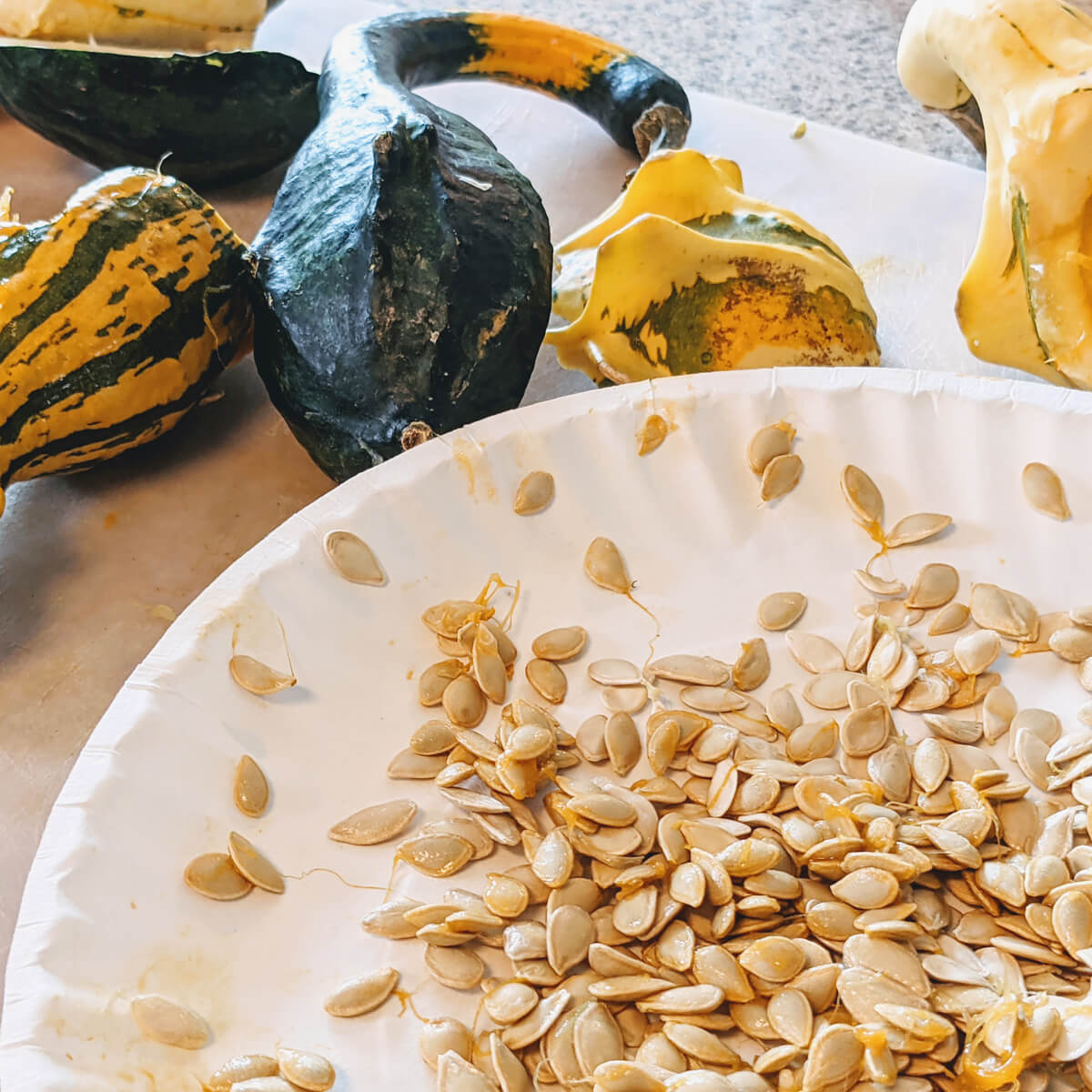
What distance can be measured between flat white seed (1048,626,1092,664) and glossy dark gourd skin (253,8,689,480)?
0.36 m

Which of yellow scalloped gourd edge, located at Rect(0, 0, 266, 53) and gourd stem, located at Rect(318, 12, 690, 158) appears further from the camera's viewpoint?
gourd stem, located at Rect(318, 12, 690, 158)

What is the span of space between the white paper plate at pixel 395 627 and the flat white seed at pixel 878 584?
10 millimetres

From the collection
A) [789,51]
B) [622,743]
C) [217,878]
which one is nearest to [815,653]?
[622,743]

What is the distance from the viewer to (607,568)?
66 cm

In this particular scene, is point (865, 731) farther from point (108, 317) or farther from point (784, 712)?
point (108, 317)

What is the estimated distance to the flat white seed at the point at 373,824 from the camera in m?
0.56

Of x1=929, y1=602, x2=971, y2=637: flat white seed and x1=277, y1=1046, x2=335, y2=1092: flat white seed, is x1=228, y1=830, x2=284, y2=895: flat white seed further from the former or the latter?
x1=929, y1=602, x2=971, y2=637: flat white seed

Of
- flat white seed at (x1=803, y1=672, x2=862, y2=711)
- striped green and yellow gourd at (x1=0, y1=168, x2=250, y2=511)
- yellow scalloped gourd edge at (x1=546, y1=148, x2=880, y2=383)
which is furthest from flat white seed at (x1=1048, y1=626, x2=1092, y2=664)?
striped green and yellow gourd at (x1=0, y1=168, x2=250, y2=511)

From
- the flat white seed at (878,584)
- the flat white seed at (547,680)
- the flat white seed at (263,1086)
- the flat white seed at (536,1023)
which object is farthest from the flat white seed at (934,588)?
the flat white seed at (263,1086)

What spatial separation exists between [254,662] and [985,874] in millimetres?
388

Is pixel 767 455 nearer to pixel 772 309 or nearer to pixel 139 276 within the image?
pixel 772 309

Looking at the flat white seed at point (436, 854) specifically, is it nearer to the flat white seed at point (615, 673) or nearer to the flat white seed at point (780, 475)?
the flat white seed at point (615, 673)

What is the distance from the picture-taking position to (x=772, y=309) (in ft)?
2.38

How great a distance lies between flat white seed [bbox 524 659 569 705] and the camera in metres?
0.63
